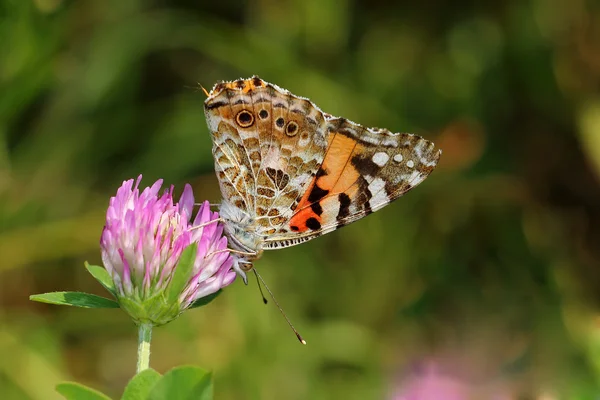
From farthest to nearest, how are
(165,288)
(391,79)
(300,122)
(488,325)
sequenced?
1. (391,79)
2. (488,325)
3. (300,122)
4. (165,288)

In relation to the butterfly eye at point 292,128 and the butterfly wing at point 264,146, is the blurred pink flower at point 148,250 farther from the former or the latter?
the butterfly eye at point 292,128

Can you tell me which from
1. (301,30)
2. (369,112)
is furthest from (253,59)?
(369,112)

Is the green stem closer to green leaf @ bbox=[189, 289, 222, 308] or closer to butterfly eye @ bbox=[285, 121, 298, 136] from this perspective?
green leaf @ bbox=[189, 289, 222, 308]

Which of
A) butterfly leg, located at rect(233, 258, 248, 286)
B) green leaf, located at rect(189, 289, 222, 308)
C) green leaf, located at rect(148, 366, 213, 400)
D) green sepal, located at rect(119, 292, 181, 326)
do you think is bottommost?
green leaf, located at rect(148, 366, 213, 400)

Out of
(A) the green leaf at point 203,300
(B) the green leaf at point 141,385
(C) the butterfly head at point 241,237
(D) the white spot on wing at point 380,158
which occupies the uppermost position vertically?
(D) the white spot on wing at point 380,158

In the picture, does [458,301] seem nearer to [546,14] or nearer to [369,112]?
[369,112]

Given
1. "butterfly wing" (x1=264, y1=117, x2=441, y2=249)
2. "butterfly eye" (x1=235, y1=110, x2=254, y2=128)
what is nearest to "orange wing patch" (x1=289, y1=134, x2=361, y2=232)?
Answer: "butterfly wing" (x1=264, y1=117, x2=441, y2=249)

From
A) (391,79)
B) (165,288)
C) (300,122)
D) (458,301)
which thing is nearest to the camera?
(165,288)

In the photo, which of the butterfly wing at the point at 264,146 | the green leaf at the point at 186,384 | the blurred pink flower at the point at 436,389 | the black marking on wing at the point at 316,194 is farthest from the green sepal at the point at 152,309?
the black marking on wing at the point at 316,194
